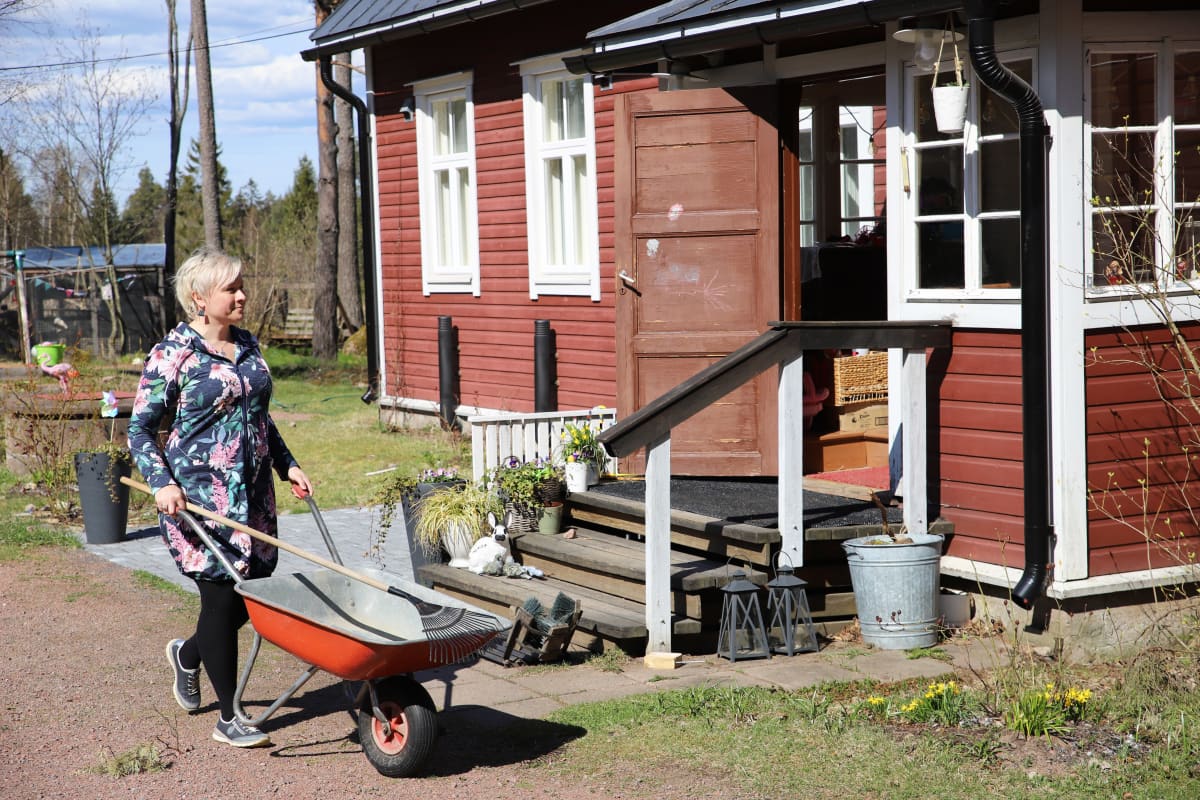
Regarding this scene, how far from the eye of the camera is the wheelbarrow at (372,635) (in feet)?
15.0

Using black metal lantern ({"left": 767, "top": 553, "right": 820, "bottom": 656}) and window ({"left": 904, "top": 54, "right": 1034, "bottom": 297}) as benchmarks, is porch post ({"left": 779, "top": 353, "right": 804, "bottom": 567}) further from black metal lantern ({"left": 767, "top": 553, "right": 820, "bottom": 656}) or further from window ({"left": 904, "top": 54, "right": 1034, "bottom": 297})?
window ({"left": 904, "top": 54, "right": 1034, "bottom": 297})

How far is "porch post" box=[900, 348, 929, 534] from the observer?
22.1ft

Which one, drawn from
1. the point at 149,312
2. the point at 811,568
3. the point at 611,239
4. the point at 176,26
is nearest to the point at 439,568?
the point at 811,568

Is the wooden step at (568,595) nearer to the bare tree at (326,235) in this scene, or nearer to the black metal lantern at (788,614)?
the black metal lantern at (788,614)

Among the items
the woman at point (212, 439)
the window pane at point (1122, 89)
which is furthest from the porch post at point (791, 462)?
the woman at point (212, 439)

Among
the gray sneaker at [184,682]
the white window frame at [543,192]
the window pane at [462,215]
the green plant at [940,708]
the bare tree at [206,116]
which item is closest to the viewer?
the green plant at [940,708]

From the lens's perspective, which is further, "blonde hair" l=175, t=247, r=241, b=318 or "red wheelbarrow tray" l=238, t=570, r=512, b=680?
"blonde hair" l=175, t=247, r=241, b=318

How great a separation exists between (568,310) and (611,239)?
38.0 inches

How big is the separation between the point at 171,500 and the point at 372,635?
95cm

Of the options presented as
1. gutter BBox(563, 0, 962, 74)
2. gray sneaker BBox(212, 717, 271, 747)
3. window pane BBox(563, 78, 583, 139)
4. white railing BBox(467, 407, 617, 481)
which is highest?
window pane BBox(563, 78, 583, 139)

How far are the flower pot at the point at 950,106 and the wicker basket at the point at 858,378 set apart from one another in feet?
8.32

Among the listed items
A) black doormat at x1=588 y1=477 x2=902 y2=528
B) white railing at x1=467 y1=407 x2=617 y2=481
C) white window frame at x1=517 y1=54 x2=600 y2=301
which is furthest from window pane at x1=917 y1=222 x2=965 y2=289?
white window frame at x1=517 y1=54 x2=600 y2=301

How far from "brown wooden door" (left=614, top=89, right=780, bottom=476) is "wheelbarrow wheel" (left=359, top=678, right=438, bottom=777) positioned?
3354 mm

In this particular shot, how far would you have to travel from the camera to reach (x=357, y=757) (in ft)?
16.9
